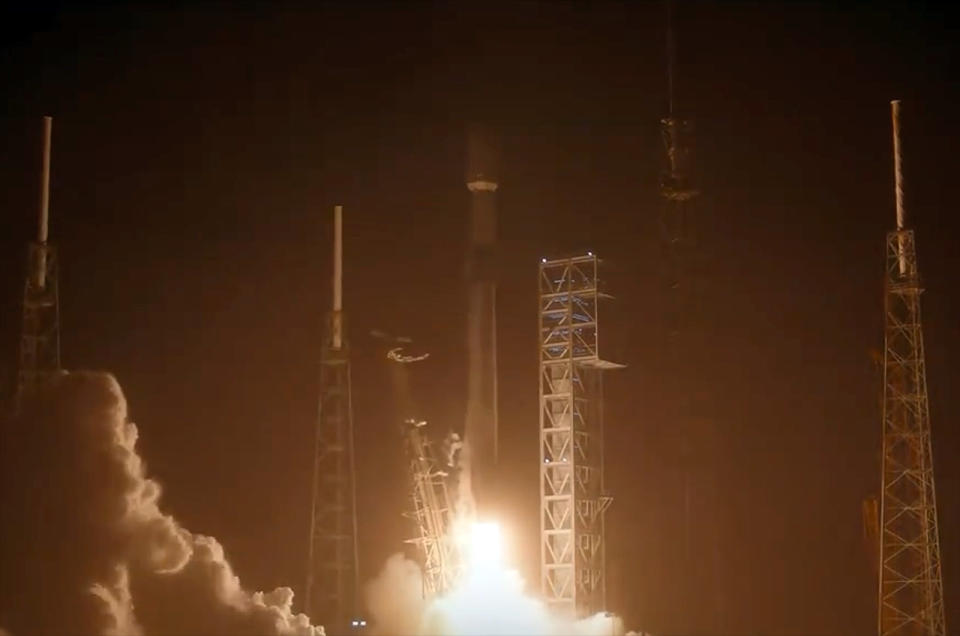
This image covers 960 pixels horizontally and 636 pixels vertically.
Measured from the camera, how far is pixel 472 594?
2260 inches

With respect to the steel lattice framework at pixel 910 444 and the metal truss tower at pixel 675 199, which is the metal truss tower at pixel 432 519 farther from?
the steel lattice framework at pixel 910 444

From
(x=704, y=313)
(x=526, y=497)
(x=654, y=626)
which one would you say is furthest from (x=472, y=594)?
(x=704, y=313)

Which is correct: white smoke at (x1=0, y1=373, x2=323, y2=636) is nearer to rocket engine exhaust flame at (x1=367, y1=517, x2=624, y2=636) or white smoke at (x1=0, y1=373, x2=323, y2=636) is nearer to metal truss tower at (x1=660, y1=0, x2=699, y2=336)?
rocket engine exhaust flame at (x1=367, y1=517, x2=624, y2=636)

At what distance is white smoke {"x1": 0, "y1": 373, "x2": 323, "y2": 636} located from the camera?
1834 inches

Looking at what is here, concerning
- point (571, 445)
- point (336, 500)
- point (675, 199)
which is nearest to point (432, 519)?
point (336, 500)

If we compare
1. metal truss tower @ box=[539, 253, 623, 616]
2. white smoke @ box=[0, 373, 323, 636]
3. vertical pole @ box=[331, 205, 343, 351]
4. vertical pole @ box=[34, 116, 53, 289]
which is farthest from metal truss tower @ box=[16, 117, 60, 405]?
metal truss tower @ box=[539, 253, 623, 616]

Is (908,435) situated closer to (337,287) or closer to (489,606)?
(489,606)

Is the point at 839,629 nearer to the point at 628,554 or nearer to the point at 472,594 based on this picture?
the point at 628,554

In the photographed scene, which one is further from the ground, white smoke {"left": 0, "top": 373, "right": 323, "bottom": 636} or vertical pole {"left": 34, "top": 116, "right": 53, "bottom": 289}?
vertical pole {"left": 34, "top": 116, "right": 53, "bottom": 289}

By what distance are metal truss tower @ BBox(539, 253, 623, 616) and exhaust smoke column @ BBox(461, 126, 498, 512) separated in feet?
7.65

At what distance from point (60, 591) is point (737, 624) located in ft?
87.2

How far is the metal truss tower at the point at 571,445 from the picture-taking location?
55719 mm

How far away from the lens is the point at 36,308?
50594 mm

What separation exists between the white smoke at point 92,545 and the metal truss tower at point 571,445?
1027 cm
